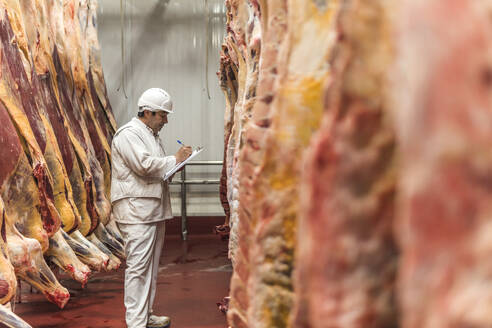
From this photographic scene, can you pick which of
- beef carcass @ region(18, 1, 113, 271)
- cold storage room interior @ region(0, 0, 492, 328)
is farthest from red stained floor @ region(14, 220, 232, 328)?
cold storage room interior @ region(0, 0, 492, 328)

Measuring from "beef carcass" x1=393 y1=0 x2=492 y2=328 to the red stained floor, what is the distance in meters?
4.07

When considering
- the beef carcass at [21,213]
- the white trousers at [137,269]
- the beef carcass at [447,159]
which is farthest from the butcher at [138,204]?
the beef carcass at [447,159]

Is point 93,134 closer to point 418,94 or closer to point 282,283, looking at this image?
point 282,283

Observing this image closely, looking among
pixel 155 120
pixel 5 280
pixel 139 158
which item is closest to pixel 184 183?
pixel 155 120

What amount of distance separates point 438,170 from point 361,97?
16 cm

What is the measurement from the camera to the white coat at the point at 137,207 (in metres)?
4.27

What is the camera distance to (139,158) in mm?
4215

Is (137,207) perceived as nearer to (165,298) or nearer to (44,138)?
(44,138)

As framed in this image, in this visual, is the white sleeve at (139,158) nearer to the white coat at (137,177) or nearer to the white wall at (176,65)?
the white coat at (137,177)

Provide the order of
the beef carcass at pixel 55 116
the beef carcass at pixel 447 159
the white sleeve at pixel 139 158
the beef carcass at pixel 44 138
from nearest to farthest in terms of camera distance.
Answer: the beef carcass at pixel 447 159 → the beef carcass at pixel 44 138 → the white sleeve at pixel 139 158 → the beef carcass at pixel 55 116

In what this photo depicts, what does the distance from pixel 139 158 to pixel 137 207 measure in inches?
13.4

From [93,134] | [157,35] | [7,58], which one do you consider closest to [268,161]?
[7,58]

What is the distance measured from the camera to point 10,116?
136 inches

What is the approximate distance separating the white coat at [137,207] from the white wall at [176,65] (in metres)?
4.69
